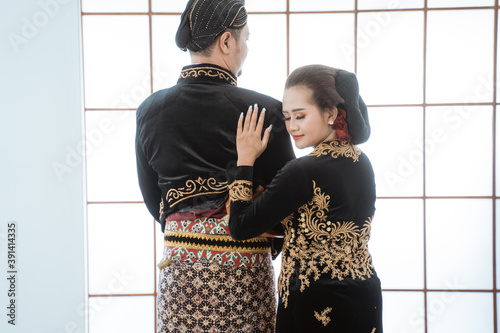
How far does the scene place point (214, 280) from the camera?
1.57 m

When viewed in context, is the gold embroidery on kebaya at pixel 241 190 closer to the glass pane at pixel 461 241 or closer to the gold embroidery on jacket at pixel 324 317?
the gold embroidery on jacket at pixel 324 317

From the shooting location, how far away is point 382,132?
9.18 ft

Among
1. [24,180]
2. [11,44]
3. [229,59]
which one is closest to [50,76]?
[11,44]

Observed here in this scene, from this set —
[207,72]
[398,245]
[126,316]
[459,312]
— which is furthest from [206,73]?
[459,312]

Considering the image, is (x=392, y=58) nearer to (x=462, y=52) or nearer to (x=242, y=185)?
(x=462, y=52)

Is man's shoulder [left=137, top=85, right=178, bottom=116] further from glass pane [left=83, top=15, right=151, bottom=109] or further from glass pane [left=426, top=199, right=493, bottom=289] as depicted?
glass pane [left=426, top=199, right=493, bottom=289]

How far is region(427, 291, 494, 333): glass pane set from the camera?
286 cm

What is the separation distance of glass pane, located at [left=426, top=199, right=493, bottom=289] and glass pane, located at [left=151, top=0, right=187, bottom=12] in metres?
1.82

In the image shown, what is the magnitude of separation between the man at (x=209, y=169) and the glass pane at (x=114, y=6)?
4.44 ft

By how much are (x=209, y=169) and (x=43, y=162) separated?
1.55 meters

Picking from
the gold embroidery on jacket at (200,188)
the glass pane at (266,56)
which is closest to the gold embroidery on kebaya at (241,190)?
the gold embroidery on jacket at (200,188)

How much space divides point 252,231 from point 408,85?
1.78 metres

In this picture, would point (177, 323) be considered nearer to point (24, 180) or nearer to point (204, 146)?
point (204, 146)

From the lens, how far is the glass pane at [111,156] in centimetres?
285
